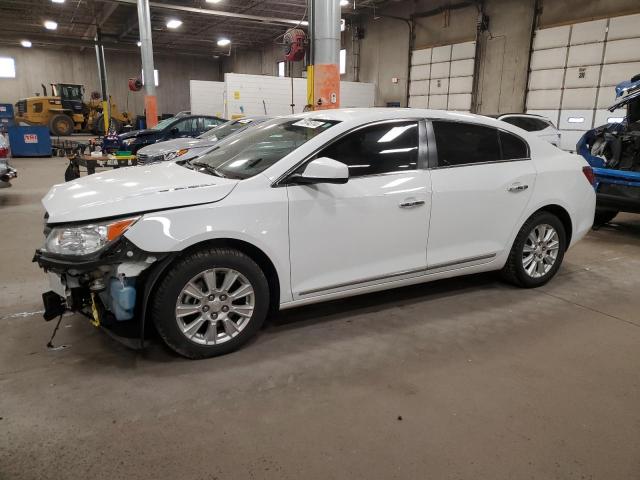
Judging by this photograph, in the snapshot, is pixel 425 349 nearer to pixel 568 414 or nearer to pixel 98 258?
pixel 568 414

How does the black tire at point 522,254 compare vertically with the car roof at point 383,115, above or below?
below

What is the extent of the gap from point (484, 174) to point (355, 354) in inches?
67.4

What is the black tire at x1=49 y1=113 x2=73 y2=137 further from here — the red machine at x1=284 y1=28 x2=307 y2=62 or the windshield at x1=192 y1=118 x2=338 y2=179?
the windshield at x1=192 y1=118 x2=338 y2=179

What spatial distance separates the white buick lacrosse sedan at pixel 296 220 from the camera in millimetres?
2607

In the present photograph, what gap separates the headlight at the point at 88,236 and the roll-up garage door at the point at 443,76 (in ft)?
49.8

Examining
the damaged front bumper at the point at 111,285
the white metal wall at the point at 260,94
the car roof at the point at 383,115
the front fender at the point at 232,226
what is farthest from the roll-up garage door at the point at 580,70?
the damaged front bumper at the point at 111,285

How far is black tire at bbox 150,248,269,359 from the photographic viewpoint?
104 inches

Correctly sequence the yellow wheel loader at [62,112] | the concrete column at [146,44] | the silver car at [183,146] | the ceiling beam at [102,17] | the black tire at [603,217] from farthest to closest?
the yellow wheel loader at [62,112] → the ceiling beam at [102,17] → the concrete column at [146,44] → the silver car at [183,146] → the black tire at [603,217]

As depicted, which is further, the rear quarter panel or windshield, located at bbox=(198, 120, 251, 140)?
windshield, located at bbox=(198, 120, 251, 140)

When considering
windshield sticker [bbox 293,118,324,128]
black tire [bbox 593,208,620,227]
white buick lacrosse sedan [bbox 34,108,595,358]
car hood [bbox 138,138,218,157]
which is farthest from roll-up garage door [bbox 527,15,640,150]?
windshield sticker [bbox 293,118,324,128]

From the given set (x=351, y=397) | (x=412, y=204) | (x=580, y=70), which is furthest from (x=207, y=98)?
(x=351, y=397)

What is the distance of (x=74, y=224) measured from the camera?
259cm

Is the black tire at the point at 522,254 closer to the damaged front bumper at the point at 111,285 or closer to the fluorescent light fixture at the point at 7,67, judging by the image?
the damaged front bumper at the point at 111,285

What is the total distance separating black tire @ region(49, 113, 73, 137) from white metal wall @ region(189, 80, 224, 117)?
8.30 m
